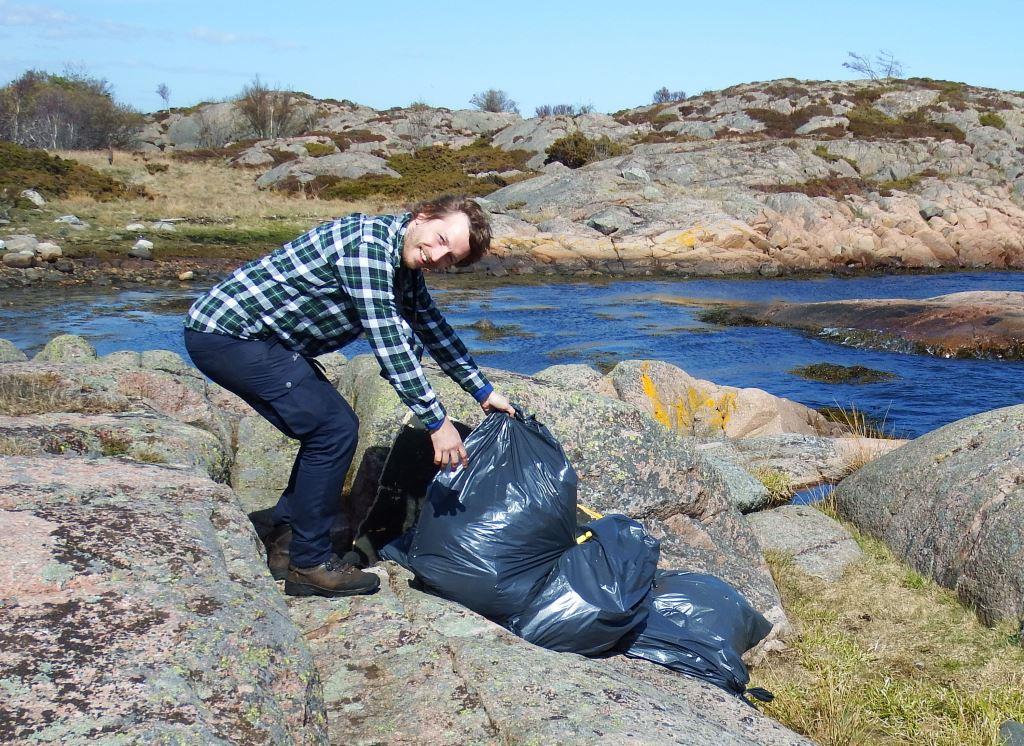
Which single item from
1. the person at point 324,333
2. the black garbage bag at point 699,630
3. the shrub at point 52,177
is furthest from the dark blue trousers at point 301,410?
the shrub at point 52,177

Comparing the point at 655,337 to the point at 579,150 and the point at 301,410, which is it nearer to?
the point at 301,410

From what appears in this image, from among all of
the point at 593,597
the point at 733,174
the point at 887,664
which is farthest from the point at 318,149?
the point at 593,597

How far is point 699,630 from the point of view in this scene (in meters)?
4.07

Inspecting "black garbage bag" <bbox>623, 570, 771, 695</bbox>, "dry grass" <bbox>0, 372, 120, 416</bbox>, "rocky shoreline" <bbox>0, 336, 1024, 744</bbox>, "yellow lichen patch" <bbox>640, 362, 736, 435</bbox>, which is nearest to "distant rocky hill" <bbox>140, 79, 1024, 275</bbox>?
"yellow lichen patch" <bbox>640, 362, 736, 435</bbox>

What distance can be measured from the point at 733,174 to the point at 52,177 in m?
27.6

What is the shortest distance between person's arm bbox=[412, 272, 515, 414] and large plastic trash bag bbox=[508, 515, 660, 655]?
2.41 ft

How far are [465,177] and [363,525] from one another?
→ 40.1 metres

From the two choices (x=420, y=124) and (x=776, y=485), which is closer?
(x=776, y=485)

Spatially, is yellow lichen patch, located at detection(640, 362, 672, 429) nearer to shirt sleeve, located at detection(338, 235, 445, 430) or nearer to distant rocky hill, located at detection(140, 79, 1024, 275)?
shirt sleeve, located at detection(338, 235, 445, 430)

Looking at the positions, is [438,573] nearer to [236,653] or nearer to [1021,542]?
[236,653]

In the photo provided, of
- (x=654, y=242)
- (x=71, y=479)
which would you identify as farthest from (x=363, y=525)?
(x=654, y=242)

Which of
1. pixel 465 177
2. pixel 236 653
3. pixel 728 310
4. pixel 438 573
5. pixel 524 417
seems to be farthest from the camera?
pixel 465 177

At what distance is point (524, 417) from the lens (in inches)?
162

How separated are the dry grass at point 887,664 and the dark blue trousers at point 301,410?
2.12 meters
